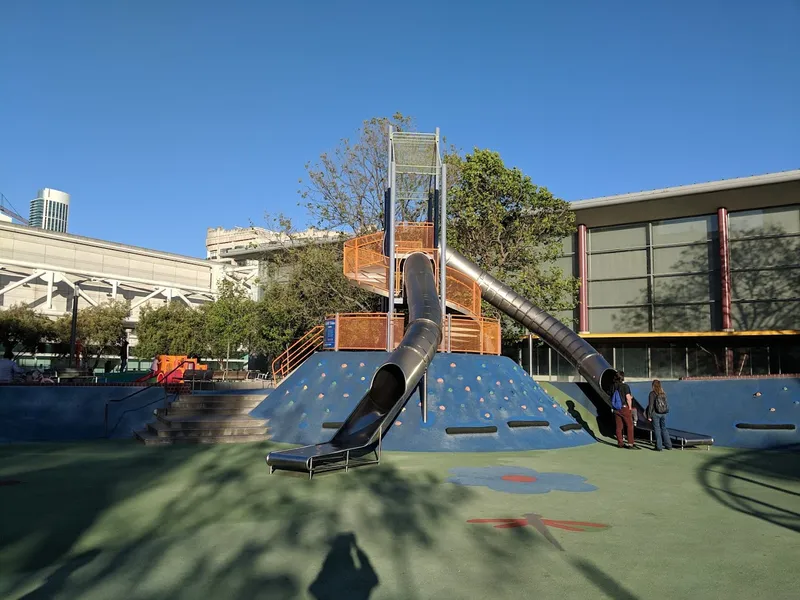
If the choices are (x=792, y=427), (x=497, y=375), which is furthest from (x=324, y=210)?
(x=792, y=427)

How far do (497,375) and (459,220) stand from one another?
12206 mm

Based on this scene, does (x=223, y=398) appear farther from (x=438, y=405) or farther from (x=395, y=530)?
(x=395, y=530)

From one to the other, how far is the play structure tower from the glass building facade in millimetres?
12323

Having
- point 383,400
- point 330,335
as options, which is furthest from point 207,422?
point 383,400

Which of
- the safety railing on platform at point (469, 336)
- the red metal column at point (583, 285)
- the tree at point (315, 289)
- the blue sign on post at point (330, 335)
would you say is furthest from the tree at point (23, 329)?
the safety railing on platform at point (469, 336)

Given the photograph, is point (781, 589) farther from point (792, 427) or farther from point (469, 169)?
point (469, 169)

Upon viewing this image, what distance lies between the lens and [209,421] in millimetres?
15836

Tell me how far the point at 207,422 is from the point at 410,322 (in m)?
5.73

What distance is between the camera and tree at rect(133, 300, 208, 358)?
52469mm

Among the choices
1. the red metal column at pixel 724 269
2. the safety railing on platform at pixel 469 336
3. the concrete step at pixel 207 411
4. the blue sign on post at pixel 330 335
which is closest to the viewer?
the concrete step at pixel 207 411

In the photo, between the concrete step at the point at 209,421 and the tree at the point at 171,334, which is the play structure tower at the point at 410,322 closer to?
the concrete step at the point at 209,421

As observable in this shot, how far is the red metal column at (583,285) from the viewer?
37.7 meters

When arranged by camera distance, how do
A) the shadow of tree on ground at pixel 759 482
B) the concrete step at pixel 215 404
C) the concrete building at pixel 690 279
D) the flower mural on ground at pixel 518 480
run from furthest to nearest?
the concrete building at pixel 690 279 < the concrete step at pixel 215 404 < the flower mural on ground at pixel 518 480 < the shadow of tree on ground at pixel 759 482

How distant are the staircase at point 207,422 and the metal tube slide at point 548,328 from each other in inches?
327
